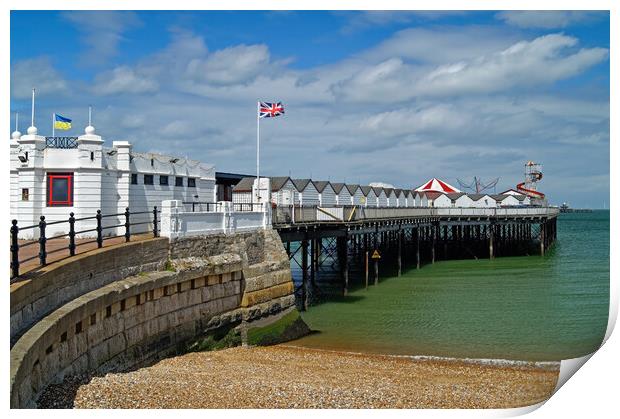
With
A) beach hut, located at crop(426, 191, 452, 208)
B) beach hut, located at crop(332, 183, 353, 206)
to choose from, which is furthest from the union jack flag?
beach hut, located at crop(426, 191, 452, 208)

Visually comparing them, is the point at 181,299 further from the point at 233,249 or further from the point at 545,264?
the point at 545,264

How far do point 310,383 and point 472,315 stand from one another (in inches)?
530

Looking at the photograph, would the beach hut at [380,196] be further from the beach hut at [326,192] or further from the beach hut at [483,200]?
the beach hut at [483,200]

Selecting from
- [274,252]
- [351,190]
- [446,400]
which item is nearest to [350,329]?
[274,252]

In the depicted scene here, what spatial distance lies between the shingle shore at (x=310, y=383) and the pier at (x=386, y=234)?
665 centimetres

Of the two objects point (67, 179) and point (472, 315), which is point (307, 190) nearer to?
point (472, 315)

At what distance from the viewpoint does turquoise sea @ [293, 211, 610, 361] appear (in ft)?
62.0

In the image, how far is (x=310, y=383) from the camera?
12.3m

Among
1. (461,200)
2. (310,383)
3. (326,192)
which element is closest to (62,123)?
(310,383)

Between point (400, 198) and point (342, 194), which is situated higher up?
point (400, 198)

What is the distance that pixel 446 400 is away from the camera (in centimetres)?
1171

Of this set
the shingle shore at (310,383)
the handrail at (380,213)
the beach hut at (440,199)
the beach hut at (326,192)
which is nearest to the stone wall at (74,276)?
the shingle shore at (310,383)

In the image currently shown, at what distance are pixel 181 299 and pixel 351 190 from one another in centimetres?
2951

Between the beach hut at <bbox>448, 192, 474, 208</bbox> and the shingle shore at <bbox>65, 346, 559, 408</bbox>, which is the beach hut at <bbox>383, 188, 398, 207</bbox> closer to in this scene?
the beach hut at <bbox>448, 192, 474, 208</bbox>
